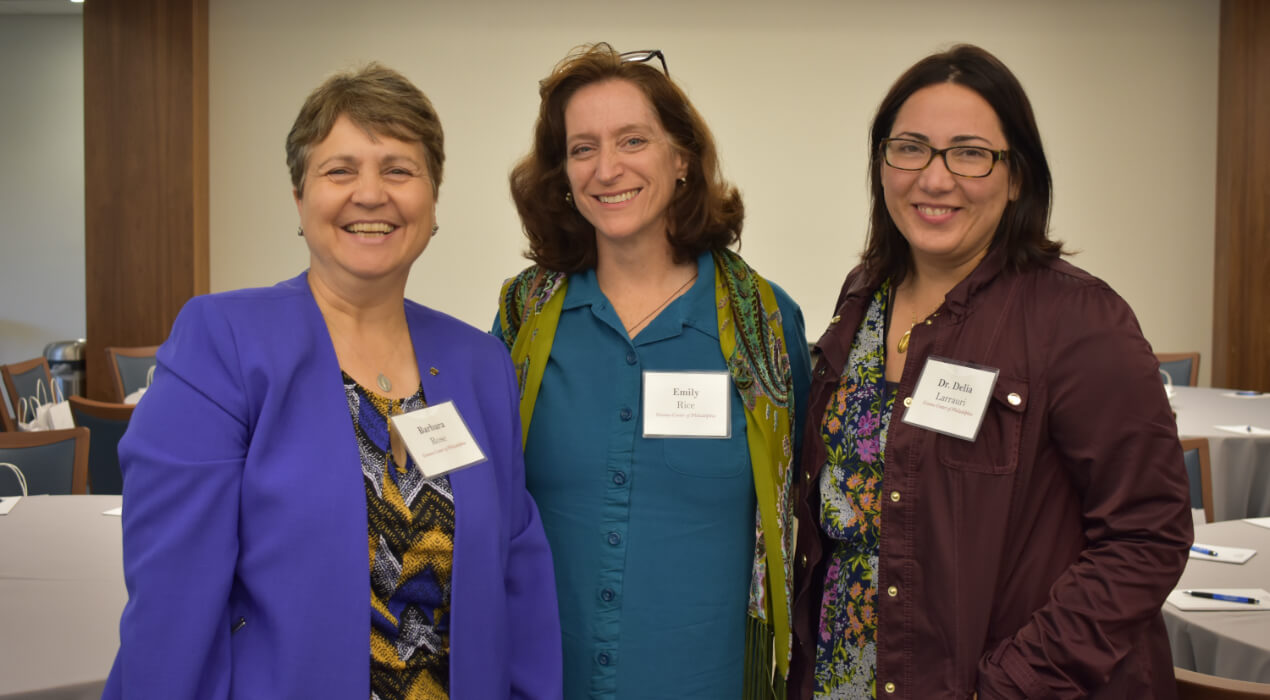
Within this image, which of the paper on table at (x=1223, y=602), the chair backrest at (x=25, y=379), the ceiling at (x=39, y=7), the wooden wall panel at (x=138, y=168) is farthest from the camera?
the ceiling at (x=39, y=7)

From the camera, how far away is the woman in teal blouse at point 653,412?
1759mm

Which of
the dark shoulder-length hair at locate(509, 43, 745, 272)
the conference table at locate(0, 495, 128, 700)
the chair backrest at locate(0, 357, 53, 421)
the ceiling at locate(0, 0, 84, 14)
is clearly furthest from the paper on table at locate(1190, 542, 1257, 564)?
the ceiling at locate(0, 0, 84, 14)

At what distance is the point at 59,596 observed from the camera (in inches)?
83.7

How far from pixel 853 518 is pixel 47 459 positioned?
9.71ft

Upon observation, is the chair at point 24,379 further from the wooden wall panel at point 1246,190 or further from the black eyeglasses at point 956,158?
the wooden wall panel at point 1246,190

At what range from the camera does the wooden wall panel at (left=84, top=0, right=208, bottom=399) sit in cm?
680

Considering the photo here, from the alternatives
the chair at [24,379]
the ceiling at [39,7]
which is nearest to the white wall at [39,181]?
the ceiling at [39,7]

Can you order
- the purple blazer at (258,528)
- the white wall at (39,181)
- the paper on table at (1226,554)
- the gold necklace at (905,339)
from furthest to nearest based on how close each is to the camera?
the white wall at (39,181), the paper on table at (1226,554), the gold necklace at (905,339), the purple blazer at (258,528)

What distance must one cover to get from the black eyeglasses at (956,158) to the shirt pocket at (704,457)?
619 millimetres

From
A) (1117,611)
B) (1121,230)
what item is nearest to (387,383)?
(1117,611)

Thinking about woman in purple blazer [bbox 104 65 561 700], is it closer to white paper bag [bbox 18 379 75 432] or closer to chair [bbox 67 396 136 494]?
white paper bag [bbox 18 379 75 432]

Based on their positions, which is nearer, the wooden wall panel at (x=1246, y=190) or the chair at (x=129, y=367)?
the chair at (x=129, y=367)

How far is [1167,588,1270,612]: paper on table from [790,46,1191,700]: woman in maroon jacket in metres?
0.92

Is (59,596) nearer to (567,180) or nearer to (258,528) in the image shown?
(258,528)
